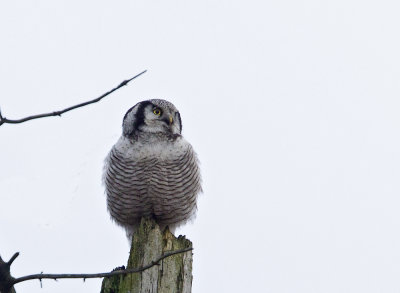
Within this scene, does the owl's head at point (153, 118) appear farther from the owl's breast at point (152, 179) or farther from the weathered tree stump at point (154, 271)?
the weathered tree stump at point (154, 271)

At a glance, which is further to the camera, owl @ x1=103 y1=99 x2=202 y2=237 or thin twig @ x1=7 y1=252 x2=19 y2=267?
owl @ x1=103 y1=99 x2=202 y2=237

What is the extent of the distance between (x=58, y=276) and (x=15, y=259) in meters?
0.20

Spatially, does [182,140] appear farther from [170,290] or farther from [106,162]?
[170,290]

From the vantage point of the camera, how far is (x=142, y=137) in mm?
6051

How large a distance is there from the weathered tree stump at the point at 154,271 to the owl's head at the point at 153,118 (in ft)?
6.20

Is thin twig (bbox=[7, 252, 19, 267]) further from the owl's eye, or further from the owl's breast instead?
the owl's eye

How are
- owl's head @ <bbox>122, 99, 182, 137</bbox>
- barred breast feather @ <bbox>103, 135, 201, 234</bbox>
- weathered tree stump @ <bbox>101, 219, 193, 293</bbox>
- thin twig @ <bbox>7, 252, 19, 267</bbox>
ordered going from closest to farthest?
thin twig @ <bbox>7, 252, 19, 267</bbox>, weathered tree stump @ <bbox>101, 219, 193, 293</bbox>, barred breast feather @ <bbox>103, 135, 201, 234</bbox>, owl's head @ <bbox>122, 99, 182, 137</bbox>

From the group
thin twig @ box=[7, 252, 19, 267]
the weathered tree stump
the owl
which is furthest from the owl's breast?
thin twig @ box=[7, 252, 19, 267]

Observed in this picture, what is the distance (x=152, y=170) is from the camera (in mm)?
5922

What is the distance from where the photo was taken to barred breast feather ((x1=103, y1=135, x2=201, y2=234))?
5918mm

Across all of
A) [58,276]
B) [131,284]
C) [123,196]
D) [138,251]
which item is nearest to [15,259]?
[58,276]

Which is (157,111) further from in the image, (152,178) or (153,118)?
(152,178)

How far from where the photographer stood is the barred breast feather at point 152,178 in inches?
233

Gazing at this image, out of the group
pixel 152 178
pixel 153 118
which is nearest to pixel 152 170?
pixel 152 178
